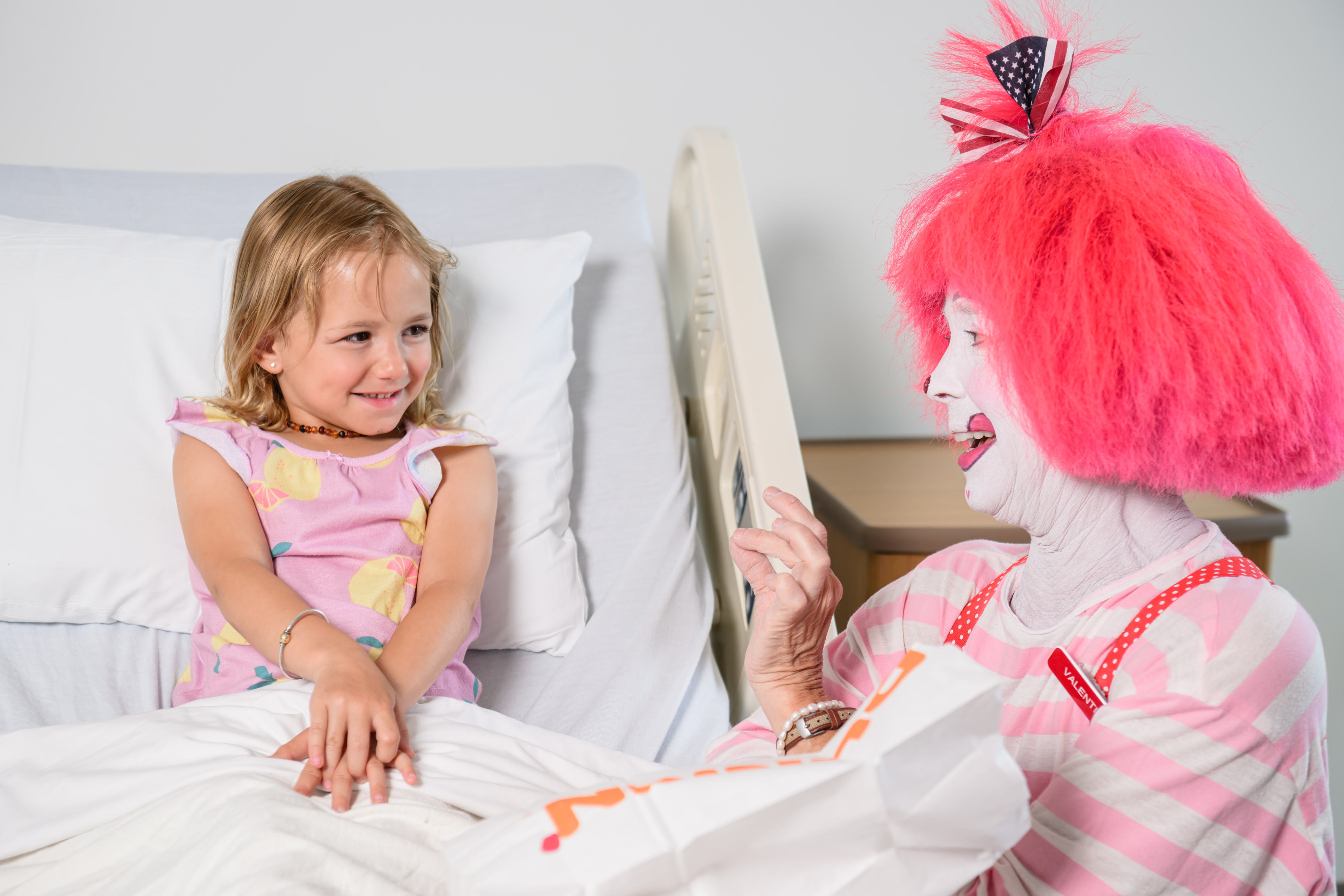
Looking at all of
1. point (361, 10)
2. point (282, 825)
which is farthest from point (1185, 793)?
point (361, 10)

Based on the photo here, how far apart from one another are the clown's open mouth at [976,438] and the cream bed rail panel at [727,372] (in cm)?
33

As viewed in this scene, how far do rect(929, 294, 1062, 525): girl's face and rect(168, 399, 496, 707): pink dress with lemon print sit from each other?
555mm

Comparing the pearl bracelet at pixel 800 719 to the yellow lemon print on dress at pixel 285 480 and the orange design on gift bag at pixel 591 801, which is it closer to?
the orange design on gift bag at pixel 591 801

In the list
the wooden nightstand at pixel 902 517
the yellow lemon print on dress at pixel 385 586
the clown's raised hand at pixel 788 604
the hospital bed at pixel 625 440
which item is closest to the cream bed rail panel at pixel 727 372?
the hospital bed at pixel 625 440

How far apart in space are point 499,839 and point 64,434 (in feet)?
2.97

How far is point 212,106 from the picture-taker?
1529 mm

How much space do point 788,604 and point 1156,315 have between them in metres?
0.30

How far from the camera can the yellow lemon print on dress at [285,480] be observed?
98 cm

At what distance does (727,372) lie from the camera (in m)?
1.20

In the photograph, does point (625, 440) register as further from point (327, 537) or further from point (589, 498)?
point (327, 537)

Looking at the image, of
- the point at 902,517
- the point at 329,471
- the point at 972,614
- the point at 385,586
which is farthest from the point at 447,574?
the point at 902,517

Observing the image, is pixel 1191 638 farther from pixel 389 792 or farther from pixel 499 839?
pixel 389 792

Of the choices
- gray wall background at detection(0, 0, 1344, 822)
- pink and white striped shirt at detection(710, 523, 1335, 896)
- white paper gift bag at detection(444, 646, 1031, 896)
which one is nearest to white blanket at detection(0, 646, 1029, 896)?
white paper gift bag at detection(444, 646, 1031, 896)

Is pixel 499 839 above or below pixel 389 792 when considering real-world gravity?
above
